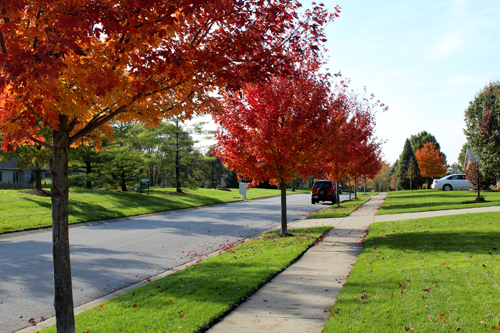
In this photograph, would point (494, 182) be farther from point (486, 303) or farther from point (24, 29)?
point (24, 29)

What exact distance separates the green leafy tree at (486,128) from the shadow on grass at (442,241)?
12.2 metres

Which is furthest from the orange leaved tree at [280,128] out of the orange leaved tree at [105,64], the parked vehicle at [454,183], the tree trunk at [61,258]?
the parked vehicle at [454,183]

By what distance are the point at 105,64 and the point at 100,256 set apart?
6.76 meters

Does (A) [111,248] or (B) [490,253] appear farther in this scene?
(A) [111,248]

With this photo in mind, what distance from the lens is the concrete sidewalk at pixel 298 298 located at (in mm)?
4418

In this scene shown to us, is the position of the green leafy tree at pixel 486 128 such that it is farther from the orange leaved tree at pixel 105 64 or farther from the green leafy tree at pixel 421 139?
the green leafy tree at pixel 421 139

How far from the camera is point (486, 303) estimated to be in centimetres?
456

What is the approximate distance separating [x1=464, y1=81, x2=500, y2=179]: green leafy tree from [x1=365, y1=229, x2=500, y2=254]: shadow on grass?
1221 centimetres

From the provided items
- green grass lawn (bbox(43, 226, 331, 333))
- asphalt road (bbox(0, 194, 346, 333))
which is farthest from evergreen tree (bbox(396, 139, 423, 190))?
green grass lawn (bbox(43, 226, 331, 333))

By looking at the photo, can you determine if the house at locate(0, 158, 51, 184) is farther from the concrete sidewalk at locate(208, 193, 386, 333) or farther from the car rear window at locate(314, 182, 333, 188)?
Result: the concrete sidewalk at locate(208, 193, 386, 333)

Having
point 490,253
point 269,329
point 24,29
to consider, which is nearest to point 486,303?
point 269,329

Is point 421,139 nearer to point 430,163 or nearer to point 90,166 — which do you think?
point 430,163

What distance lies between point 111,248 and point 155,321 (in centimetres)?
634

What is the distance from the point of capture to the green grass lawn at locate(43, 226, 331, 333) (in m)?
4.52
